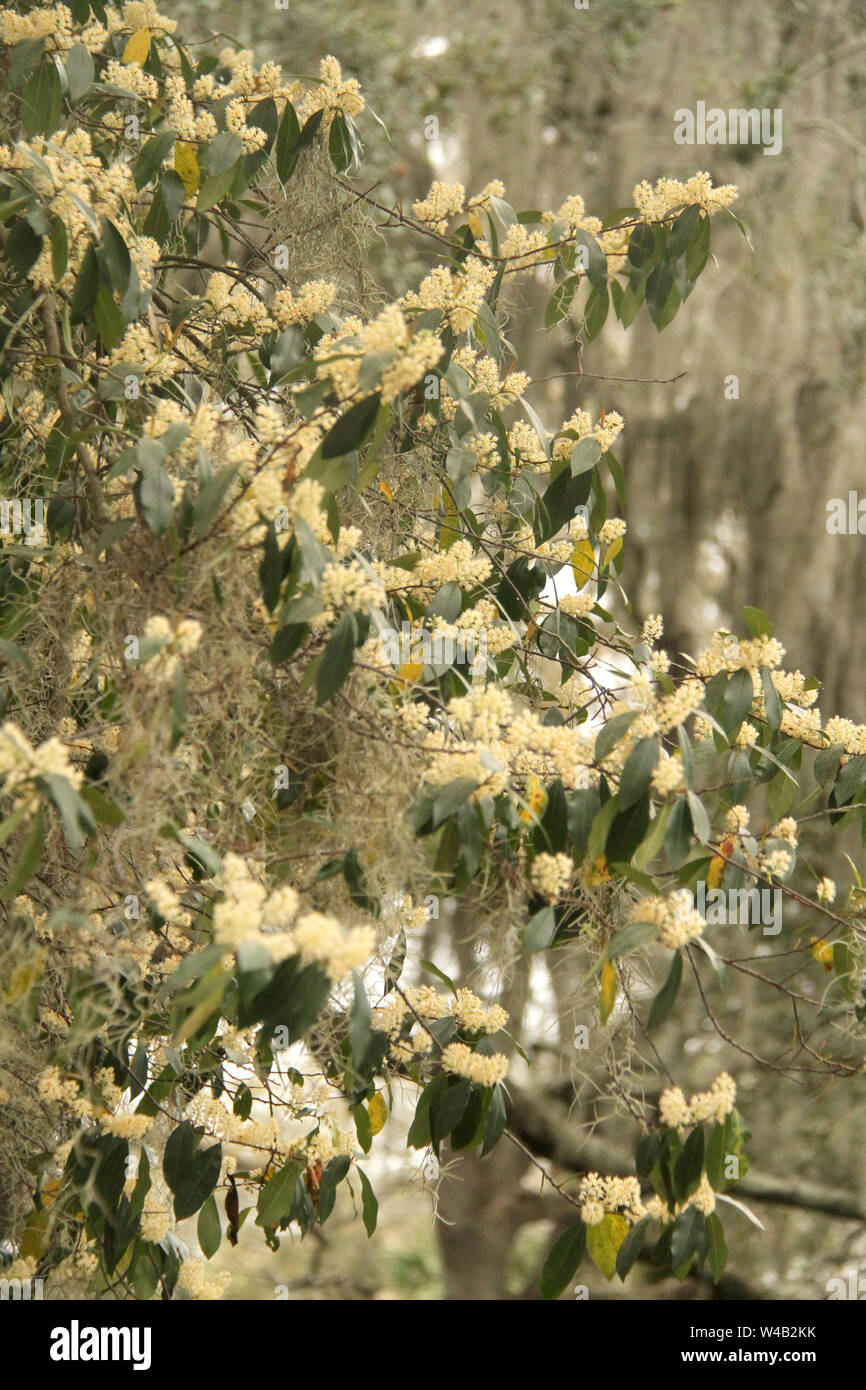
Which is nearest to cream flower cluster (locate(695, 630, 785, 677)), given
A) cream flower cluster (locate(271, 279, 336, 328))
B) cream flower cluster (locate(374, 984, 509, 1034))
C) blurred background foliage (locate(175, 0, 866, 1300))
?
cream flower cluster (locate(374, 984, 509, 1034))

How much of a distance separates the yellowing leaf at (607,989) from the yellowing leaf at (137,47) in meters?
1.19

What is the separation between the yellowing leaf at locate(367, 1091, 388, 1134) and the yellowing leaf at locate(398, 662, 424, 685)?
505 mm

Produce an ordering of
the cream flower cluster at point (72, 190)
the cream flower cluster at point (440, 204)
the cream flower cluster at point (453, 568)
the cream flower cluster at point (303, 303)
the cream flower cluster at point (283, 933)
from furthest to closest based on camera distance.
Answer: the cream flower cluster at point (440, 204)
the cream flower cluster at point (303, 303)
the cream flower cluster at point (453, 568)
the cream flower cluster at point (72, 190)
the cream flower cluster at point (283, 933)

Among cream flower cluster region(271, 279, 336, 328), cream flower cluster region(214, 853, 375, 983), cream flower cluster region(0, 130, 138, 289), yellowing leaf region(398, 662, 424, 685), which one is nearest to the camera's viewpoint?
cream flower cluster region(214, 853, 375, 983)

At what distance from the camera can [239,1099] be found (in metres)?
1.36

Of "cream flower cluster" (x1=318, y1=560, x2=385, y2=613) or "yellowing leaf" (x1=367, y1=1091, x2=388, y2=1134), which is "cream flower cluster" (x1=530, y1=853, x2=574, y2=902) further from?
"yellowing leaf" (x1=367, y1=1091, x2=388, y2=1134)

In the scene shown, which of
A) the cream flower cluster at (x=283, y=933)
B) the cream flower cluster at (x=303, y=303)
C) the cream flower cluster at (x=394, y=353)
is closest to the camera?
the cream flower cluster at (x=283, y=933)

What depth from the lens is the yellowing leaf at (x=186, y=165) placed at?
4.60ft

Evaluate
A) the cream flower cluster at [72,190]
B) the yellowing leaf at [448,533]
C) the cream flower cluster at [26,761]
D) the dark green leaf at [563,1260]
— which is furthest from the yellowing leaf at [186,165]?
the dark green leaf at [563,1260]

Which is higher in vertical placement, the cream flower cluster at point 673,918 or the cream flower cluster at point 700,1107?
the cream flower cluster at point 673,918

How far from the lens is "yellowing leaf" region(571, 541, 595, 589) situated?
1523 millimetres

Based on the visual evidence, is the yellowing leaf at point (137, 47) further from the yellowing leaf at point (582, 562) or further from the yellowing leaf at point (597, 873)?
the yellowing leaf at point (597, 873)

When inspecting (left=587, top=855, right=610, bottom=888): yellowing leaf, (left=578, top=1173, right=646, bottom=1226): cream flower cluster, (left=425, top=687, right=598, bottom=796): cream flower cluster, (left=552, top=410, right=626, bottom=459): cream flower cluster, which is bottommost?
(left=578, top=1173, right=646, bottom=1226): cream flower cluster

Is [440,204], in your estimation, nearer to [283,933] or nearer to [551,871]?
[551,871]
